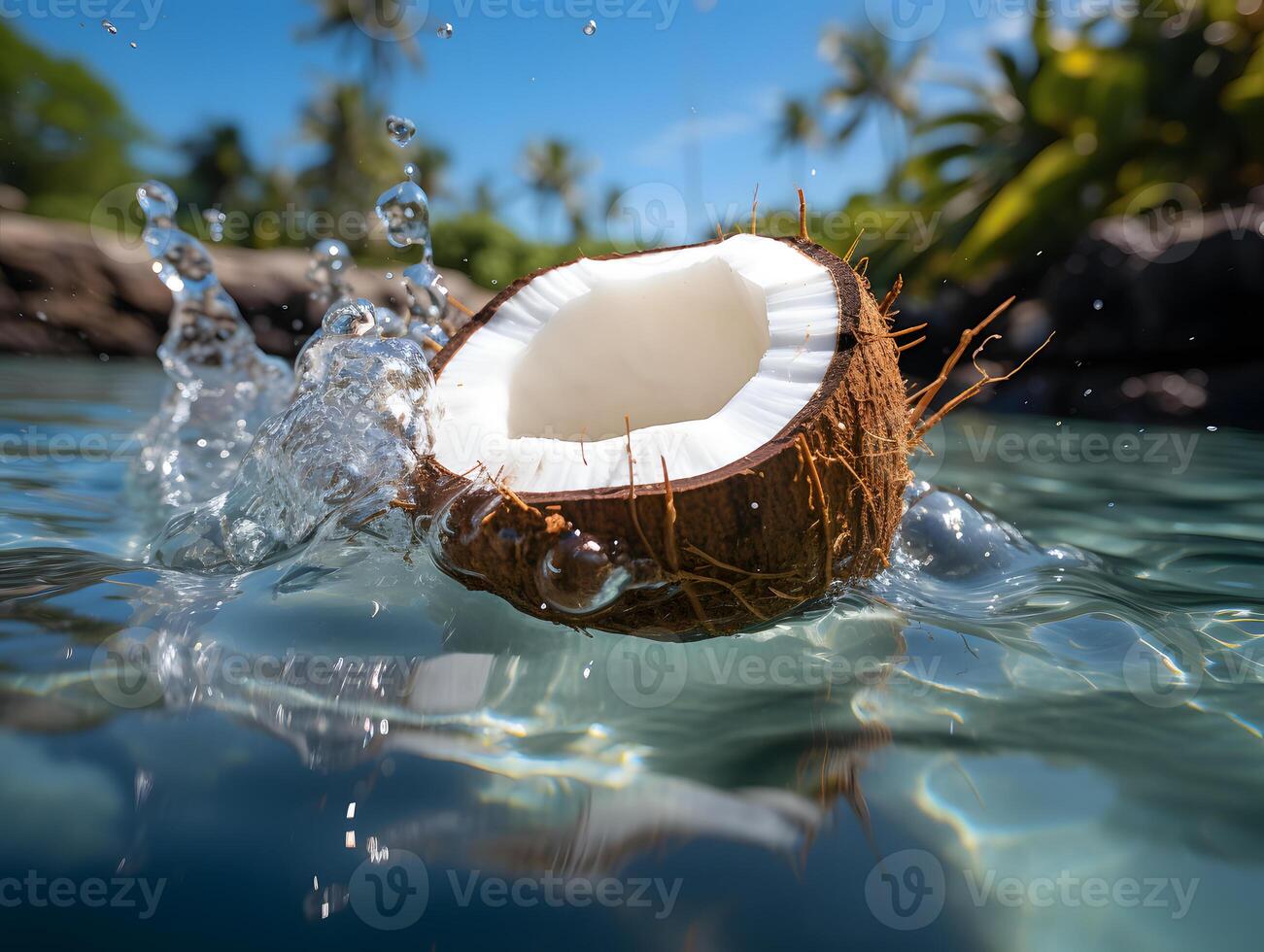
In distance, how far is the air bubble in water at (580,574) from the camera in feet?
4.04

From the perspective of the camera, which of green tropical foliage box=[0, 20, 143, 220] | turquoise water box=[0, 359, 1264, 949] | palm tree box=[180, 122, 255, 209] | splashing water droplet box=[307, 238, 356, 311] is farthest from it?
palm tree box=[180, 122, 255, 209]

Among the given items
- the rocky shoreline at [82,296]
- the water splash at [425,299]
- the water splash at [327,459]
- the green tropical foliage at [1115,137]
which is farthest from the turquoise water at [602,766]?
the green tropical foliage at [1115,137]

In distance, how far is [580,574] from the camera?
1237 millimetres

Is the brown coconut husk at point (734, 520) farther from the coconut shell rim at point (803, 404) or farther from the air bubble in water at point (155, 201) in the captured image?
the air bubble in water at point (155, 201)

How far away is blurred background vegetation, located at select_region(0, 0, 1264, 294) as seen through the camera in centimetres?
1142

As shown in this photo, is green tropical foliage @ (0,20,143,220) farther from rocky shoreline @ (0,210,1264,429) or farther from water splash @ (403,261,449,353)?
water splash @ (403,261,449,353)

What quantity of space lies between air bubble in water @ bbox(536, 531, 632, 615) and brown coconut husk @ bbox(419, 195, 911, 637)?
1cm

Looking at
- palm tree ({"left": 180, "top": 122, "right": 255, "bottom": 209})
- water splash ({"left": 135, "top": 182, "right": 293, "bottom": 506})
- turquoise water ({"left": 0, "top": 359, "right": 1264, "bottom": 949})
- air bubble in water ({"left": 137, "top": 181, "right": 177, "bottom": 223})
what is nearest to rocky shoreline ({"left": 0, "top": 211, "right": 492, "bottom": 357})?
water splash ({"left": 135, "top": 182, "right": 293, "bottom": 506})

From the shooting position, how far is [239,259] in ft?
44.0

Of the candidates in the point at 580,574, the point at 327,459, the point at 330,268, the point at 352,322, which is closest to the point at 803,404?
the point at 580,574

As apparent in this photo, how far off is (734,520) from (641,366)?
779 millimetres

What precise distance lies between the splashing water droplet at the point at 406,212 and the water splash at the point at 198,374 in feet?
A: 2.53

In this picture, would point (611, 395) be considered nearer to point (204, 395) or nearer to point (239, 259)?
point (204, 395)

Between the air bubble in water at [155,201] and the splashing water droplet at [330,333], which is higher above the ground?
the air bubble in water at [155,201]
